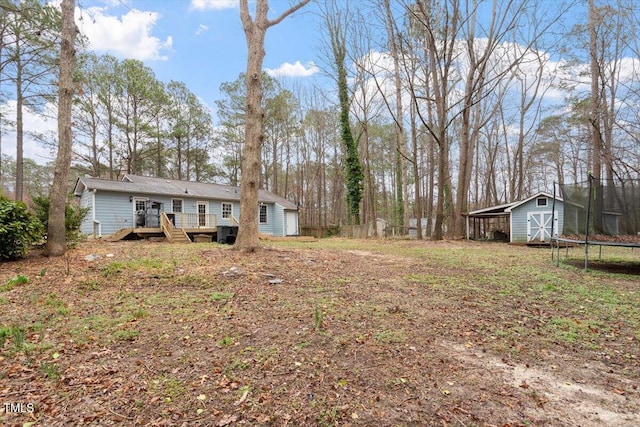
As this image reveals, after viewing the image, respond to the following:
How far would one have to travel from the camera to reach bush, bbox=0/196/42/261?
206 inches

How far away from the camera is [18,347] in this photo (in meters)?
2.48

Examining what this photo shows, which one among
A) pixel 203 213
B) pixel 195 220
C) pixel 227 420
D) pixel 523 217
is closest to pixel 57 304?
pixel 227 420

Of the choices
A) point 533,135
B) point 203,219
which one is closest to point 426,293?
point 203,219

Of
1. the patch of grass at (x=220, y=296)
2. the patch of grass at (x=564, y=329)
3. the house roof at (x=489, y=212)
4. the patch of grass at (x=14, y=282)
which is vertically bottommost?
the patch of grass at (x=564, y=329)

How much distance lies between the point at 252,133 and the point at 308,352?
5.86 metres

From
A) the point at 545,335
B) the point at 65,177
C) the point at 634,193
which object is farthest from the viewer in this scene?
the point at 634,193

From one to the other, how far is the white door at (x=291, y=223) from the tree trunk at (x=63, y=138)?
14962mm

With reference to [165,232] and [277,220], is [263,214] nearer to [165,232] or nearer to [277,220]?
[277,220]

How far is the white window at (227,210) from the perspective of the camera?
18.3 m

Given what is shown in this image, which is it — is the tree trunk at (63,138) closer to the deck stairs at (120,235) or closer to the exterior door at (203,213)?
the deck stairs at (120,235)

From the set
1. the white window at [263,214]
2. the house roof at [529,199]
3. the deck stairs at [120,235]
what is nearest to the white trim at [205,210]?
the deck stairs at [120,235]

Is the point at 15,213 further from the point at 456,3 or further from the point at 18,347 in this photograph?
the point at 456,3

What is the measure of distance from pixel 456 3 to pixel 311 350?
45.5ft

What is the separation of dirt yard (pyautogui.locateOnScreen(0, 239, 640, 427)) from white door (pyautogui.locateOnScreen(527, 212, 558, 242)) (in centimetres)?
1239
